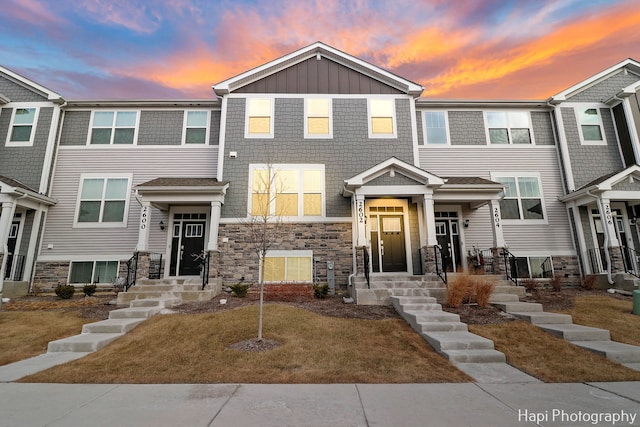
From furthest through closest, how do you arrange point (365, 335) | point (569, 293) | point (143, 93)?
point (143, 93) → point (569, 293) → point (365, 335)

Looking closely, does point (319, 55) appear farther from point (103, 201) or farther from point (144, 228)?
point (103, 201)

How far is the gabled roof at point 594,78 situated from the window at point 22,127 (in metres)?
21.8

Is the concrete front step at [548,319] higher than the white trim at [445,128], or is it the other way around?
the white trim at [445,128]

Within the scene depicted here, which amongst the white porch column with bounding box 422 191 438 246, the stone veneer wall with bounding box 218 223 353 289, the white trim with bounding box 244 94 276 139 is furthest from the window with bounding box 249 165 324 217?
the white porch column with bounding box 422 191 438 246

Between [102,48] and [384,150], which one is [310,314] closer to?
[384,150]

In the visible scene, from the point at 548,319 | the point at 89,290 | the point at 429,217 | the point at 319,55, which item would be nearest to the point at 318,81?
the point at 319,55

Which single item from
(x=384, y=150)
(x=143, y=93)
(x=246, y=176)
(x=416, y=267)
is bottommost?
(x=416, y=267)

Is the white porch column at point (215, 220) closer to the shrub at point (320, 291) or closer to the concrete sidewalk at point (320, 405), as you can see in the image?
the shrub at point (320, 291)

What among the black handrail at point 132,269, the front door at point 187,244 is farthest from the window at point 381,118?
the black handrail at point 132,269

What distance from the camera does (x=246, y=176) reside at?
11758mm

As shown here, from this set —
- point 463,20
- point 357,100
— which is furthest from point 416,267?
point 463,20

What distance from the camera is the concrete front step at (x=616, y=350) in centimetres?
513

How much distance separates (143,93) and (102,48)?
3.05 m

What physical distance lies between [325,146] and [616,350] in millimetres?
9824
